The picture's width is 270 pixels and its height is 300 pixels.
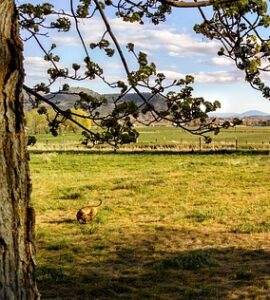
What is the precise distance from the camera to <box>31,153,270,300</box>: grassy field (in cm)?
928

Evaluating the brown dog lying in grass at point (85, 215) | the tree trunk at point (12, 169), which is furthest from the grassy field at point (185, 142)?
the tree trunk at point (12, 169)

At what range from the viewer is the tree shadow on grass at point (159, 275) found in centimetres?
889

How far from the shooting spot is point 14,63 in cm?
300

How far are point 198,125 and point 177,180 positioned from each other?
68.2ft

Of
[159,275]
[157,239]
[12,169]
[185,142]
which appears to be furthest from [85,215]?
[185,142]

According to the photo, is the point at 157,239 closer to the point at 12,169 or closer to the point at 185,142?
the point at 12,169

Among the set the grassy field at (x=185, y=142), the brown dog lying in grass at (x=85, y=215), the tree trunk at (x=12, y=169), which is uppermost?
the tree trunk at (x=12, y=169)

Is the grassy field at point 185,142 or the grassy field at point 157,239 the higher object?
the grassy field at point 185,142

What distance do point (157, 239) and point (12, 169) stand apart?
10.4m

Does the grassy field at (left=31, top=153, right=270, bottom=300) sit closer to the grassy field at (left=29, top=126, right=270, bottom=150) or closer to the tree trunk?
the grassy field at (left=29, top=126, right=270, bottom=150)

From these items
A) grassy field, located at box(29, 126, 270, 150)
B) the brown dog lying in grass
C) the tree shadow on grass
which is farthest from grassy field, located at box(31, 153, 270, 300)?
grassy field, located at box(29, 126, 270, 150)

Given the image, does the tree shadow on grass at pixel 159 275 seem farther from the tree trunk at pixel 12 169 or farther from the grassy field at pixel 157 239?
the tree trunk at pixel 12 169

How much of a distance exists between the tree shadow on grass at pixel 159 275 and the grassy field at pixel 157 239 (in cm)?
2

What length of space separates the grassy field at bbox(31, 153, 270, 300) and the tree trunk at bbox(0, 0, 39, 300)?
5.95 meters
